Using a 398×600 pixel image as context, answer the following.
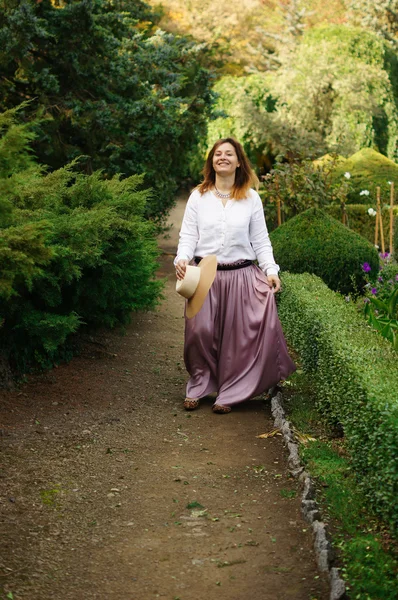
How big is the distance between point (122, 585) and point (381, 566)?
39.9 inches

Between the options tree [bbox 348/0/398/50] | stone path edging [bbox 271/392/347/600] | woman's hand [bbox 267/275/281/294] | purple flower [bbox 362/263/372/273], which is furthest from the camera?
tree [bbox 348/0/398/50]

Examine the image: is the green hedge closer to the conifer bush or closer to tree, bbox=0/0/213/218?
the conifer bush

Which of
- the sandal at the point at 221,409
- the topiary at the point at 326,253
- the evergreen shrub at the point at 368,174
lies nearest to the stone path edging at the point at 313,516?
the sandal at the point at 221,409

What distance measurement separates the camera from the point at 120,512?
3916 millimetres

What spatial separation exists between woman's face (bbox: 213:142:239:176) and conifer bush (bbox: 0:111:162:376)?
0.89m

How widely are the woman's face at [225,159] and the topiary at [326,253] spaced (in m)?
3.06

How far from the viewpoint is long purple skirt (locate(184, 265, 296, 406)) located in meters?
5.59

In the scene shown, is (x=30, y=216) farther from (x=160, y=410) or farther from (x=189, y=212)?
(x=160, y=410)

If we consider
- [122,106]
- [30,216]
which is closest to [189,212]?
[30,216]

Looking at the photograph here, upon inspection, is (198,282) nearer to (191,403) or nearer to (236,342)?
(236,342)

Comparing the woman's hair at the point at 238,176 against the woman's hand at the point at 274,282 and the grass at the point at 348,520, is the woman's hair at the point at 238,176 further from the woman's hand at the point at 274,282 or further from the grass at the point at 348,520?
the grass at the point at 348,520

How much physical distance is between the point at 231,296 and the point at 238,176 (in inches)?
34.0

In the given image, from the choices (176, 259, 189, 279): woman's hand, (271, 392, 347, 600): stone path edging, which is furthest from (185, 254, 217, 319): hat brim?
(271, 392, 347, 600): stone path edging

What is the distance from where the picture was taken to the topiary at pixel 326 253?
Result: 8.58 meters
